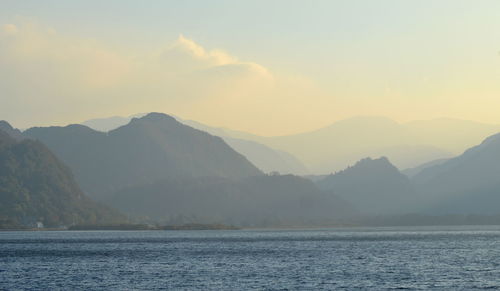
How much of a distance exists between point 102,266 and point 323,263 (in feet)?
172

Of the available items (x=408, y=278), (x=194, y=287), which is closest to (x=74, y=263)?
(x=194, y=287)

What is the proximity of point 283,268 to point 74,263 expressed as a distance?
57836 millimetres

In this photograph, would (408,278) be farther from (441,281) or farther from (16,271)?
(16,271)

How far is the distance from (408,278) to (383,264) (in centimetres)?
3628

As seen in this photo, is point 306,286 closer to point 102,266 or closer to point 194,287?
point 194,287

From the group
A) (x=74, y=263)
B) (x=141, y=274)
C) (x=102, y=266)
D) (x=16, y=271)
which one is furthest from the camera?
(x=74, y=263)

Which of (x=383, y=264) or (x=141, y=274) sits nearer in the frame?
(x=141, y=274)

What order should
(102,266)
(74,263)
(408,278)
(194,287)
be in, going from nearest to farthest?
(194,287) < (408,278) < (102,266) < (74,263)

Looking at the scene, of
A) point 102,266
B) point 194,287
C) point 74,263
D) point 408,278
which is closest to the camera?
point 194,287

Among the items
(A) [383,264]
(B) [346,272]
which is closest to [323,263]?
(A) [383,264]

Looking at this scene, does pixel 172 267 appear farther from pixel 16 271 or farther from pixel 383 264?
pixel 383 264

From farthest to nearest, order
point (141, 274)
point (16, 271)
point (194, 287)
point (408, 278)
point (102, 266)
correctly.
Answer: point (102, 266) → point (16, 271) → point (141, 274) → point (408, 278) → point (194, 287)

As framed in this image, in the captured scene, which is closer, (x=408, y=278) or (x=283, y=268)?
(x=408, y=278)

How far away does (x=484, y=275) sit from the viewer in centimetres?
14938
